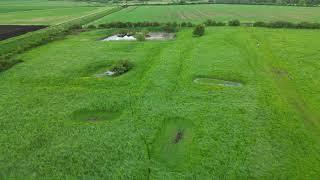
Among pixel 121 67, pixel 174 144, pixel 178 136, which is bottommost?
pixel 174 144

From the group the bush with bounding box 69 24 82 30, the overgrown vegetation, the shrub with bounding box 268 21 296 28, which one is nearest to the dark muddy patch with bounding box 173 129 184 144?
the shrub with bounding box 268 21 296 28

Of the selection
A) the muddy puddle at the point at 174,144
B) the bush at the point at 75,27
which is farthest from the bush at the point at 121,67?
the bush at the point at 75,27

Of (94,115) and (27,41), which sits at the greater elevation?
(27,41)

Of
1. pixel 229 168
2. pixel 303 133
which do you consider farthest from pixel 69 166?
pixel 303 133

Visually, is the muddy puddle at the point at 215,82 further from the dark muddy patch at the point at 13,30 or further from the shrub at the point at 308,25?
the dark muddy patch at the point at 13,30

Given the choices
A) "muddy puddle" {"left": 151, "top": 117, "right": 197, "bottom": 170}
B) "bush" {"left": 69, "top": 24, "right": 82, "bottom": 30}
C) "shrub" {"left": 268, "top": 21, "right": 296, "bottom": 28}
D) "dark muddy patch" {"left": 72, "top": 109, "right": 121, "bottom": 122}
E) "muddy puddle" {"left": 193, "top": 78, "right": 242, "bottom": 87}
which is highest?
"shrub" {"left": 268, "top": 21, "right": 296, "bottom": 28}

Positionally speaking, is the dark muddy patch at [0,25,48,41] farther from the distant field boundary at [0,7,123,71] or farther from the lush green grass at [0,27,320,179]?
the lush green grass at [0,27,320,179]

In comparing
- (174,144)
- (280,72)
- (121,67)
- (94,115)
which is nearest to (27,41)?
(121,67)

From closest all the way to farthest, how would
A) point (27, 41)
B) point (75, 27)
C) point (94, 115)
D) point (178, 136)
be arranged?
point (178, 136), point (94, 115), point (27, 41), point (75, 27)

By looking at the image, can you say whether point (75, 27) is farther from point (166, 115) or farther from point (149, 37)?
point (166, 115)
